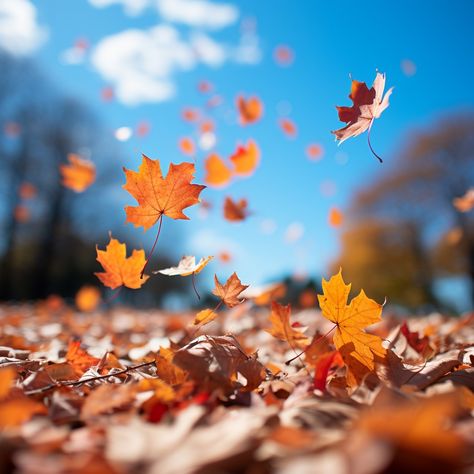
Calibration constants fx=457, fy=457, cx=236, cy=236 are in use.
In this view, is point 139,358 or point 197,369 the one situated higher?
point 197,369

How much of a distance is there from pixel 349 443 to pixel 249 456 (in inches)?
4.9

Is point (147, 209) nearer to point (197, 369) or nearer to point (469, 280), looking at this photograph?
point (197, 369)

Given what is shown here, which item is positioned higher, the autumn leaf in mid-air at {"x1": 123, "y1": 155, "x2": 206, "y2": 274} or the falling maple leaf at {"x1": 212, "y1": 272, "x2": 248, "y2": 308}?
the autumn leaf in mid-air at {"x1": 123, "y1": 155, "x2": 206, "y2": 274}

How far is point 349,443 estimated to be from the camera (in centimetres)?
55

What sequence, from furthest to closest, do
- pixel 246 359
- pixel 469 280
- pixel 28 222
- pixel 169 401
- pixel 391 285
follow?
pixel 391 285, pixel 469 280, pixel 28 222, pixel 246 359, pixel 169 401

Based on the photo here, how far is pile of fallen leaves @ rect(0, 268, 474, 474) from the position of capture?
20.6 inches

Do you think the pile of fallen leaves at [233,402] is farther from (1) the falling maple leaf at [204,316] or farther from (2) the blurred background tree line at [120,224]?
(2) the blurred background tree line at [120,224]

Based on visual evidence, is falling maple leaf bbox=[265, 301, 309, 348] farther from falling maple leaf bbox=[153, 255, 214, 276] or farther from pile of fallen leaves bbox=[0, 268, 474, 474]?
falling maple leaf bbox=[153, 255, 214, 276]

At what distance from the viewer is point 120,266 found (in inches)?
50.1

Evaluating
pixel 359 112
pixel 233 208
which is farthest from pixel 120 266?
pixel 233 208

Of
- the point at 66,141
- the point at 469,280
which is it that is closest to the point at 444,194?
the point at 469,280

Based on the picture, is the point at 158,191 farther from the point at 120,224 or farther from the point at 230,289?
the point at 120,224

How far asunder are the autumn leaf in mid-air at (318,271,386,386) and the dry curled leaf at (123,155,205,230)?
425mm

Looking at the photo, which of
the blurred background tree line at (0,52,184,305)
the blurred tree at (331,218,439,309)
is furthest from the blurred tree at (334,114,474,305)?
the blurred background tree line at (0,52,184,305)
